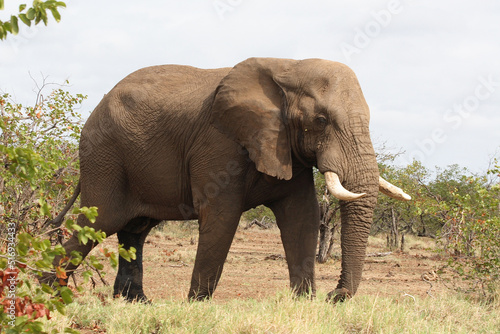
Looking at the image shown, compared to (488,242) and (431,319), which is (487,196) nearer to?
(488,242)

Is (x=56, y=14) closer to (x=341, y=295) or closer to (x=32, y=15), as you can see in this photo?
(x=32, y=15)

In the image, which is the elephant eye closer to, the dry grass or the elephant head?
the elephant head

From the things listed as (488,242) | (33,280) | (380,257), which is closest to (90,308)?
(33,280)

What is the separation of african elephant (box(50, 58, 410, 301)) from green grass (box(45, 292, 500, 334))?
42 centimetres

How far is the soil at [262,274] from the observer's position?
10.2 m

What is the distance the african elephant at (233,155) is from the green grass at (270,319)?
0.42m

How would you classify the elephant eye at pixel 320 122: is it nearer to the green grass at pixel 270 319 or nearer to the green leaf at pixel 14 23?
the green grass at pixel 270 319

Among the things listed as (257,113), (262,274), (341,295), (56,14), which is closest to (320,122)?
(257,113)

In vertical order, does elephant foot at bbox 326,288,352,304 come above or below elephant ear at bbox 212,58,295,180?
below

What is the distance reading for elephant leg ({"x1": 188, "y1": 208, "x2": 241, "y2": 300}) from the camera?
254 inches

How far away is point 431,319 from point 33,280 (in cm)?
514

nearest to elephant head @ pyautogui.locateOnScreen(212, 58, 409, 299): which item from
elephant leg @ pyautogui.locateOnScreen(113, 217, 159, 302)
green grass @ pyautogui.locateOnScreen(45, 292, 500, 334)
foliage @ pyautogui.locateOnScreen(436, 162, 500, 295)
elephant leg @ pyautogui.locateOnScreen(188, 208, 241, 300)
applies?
green grass @ pyautogui.locateOnScreen(45, 292, 500, 334)

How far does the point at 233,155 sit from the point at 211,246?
958 millimetres

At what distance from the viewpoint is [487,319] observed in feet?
22.1
